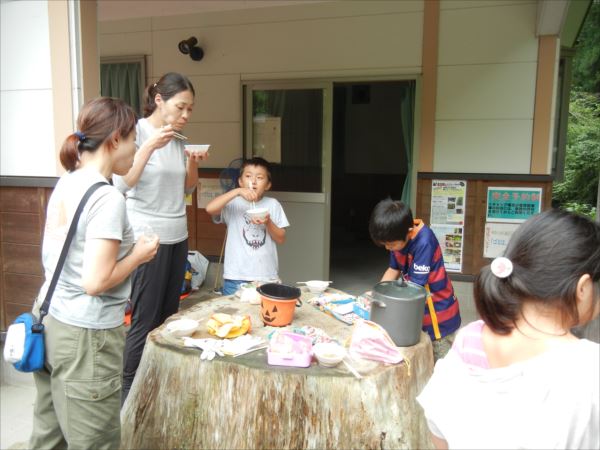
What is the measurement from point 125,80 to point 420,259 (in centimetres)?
492

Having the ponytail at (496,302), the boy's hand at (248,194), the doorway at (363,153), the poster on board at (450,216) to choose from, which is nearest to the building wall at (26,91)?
the boy's hand at (248,194)

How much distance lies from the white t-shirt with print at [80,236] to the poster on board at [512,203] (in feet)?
13.0

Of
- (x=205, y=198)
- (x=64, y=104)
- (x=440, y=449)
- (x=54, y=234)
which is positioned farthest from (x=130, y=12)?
(x=440, y=449)

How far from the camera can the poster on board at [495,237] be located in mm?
4711

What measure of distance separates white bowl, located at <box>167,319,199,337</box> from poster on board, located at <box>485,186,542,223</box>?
355 cm

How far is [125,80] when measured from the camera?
19.6 feet

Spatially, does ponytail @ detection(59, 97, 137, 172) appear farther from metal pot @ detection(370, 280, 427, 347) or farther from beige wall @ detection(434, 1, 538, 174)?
beige wall @ detection(434, 1, 538, 174)

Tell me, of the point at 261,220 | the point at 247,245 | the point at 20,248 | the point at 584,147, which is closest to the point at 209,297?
the point at 20,248

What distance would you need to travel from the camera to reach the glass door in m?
5.52

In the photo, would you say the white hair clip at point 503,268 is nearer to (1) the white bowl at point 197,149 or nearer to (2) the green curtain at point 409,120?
(1) the white bowl at point 197,149

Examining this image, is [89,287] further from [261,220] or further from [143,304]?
[261,220]

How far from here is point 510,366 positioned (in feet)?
3.72

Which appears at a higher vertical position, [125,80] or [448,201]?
[125,80]

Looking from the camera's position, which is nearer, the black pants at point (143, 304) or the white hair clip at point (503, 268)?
the white hair clip at point (503, 268)
